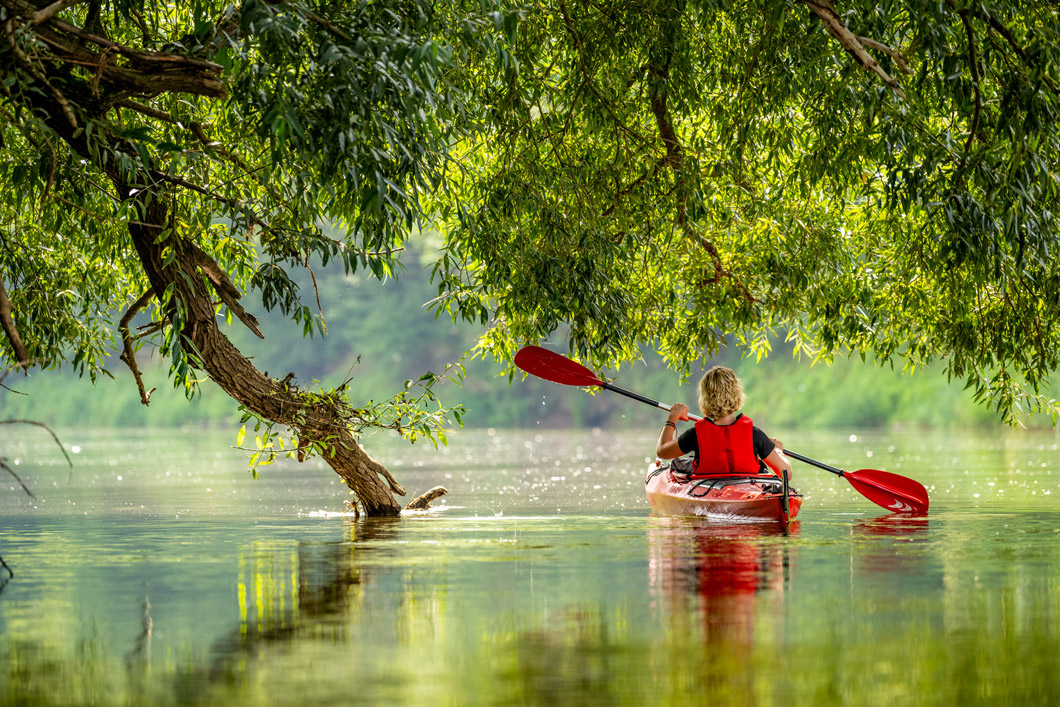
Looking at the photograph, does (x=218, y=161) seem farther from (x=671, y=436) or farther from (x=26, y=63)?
(x=671, y=436)

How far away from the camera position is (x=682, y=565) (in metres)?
8.13

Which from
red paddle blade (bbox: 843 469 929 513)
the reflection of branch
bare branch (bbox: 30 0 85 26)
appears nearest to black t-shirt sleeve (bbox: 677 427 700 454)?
red paddle blade (bbox: 843 469 929 513)

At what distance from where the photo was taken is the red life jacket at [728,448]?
36.8 feet

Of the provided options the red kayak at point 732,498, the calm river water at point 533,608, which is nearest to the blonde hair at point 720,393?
the red kayak at point 732,498

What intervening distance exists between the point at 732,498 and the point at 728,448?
0.42 m

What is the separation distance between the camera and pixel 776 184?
12500 mm

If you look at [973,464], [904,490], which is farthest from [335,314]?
[904,490]

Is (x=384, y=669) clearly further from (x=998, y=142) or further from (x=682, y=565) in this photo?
(x=998, y=142)

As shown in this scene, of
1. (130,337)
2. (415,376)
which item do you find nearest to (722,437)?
(130,337)

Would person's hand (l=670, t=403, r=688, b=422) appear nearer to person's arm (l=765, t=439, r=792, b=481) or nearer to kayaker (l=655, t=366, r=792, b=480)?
kayaker (l=655, t=366, r=792, b=480)

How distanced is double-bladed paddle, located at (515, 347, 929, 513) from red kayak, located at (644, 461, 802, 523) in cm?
67

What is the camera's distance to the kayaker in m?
11.1

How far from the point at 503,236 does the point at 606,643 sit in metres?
5.28

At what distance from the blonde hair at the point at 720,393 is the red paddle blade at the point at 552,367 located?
1116 millimetres
